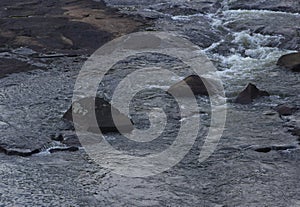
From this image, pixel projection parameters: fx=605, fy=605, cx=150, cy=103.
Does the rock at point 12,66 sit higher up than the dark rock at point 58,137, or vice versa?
the rock at point 12,66

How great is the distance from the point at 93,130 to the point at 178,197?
5.71ft

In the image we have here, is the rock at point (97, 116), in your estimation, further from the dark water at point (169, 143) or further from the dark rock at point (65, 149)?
the dark rock at point (65, 149)

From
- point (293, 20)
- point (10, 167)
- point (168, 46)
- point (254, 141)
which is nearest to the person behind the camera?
point (10, 167)

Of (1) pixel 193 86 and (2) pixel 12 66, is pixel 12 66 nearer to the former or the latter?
(2) pixel 12 66

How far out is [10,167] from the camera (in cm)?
566

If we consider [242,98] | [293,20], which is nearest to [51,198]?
[242,98]

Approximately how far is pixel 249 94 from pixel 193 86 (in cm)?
75

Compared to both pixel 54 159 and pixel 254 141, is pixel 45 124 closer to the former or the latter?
pixel 54 159

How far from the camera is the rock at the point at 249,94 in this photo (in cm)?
752

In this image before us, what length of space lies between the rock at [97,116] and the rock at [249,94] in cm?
158

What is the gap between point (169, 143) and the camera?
635cm

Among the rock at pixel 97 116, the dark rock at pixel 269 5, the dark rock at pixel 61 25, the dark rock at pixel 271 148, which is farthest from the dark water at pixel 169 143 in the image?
the dark rock at pixel 269 5

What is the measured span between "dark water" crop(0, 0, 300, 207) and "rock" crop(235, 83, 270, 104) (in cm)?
11

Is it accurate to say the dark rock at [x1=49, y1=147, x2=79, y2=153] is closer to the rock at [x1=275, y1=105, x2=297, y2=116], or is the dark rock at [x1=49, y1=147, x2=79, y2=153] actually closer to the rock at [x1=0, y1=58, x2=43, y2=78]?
the rock at [x1=275, y1=105, x2=297, y2=116]
